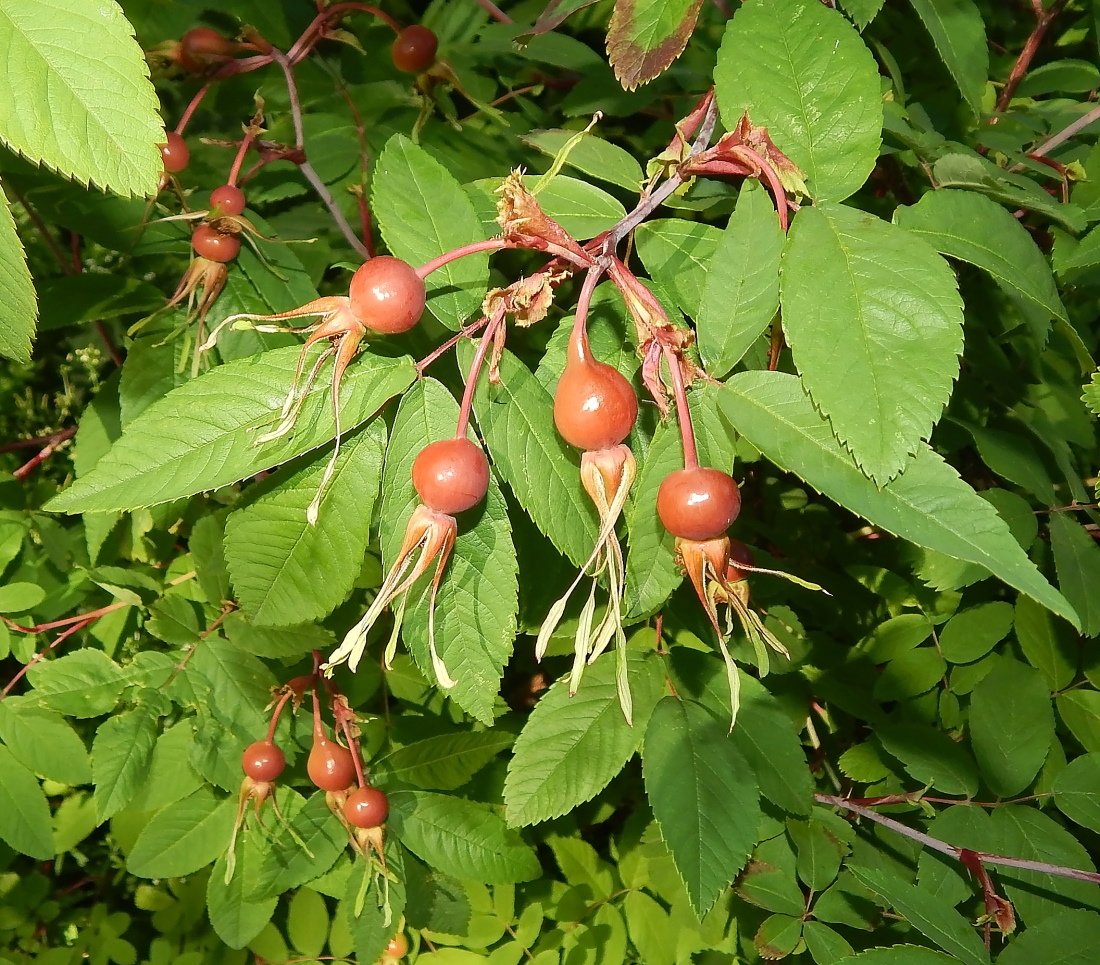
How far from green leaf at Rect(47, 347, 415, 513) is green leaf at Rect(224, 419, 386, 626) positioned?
6 centimetres

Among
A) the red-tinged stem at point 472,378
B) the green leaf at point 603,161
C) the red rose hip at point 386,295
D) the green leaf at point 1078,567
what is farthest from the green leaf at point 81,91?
the green leaf at point 1078,567

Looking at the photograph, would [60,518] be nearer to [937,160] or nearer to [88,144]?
[88,144]

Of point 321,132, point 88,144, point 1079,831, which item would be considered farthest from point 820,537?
point 88,144

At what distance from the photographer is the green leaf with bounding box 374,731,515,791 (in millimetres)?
1312

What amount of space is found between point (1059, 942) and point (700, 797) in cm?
53

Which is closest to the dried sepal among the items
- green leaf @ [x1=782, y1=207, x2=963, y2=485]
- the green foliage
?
the green foliage

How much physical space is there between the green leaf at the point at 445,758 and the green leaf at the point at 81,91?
2.94 ft

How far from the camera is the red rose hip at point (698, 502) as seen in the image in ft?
2.37

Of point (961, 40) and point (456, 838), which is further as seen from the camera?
point (456, 838)

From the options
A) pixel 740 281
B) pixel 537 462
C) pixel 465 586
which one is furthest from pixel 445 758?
pixel 740 281

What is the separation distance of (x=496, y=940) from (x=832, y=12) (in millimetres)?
1468

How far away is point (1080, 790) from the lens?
1221mm

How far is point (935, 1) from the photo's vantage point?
3.71 feet

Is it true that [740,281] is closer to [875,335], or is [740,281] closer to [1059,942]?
[875,335]
